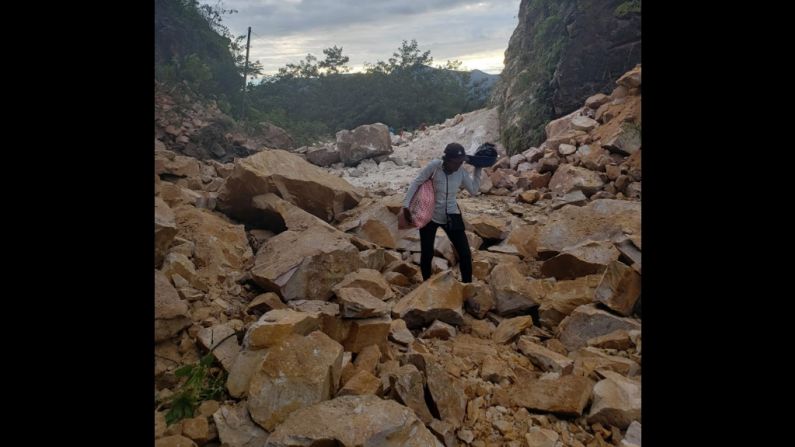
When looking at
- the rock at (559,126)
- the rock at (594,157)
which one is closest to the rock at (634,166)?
the rock at (594,157)

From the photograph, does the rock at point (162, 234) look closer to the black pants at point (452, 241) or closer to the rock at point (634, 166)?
the black pants at point (452, 241)

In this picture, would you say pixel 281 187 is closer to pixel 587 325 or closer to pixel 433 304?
pixel 433 304

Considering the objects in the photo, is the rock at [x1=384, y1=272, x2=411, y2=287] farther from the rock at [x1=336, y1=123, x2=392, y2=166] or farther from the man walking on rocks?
the rock at [x1=336, y1=123, x2=392, y2=166]

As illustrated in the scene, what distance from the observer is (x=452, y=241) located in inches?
176

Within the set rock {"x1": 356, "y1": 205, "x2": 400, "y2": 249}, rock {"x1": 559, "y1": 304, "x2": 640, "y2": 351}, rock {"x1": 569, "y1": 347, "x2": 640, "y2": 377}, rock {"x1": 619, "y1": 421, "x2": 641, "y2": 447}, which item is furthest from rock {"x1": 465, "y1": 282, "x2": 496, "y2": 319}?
rock {"x1": 619, "y1": 421, "x2": 641, "y2": 447}

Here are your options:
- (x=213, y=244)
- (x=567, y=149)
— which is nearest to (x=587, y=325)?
(x=213, y=244)

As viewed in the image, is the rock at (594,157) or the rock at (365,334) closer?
the rock at (365,334)

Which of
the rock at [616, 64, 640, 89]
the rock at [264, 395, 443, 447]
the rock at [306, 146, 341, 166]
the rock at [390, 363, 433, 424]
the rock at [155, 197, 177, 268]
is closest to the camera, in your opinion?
the rock at [264, 395, 443, 447]

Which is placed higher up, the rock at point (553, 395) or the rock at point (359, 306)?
the rock at point (359, 306)

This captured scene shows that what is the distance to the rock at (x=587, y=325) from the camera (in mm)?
3541

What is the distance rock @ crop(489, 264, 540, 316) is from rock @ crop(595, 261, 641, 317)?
0.58m

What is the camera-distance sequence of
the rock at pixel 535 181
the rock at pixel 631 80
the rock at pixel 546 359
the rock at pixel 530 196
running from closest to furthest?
the rock at pixel 546 359, the rock at pixel 530 196, the rock at pixel 535 181, the rock at pixel 631 80

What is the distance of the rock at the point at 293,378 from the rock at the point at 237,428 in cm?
4

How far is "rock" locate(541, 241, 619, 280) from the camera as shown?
4398mm
